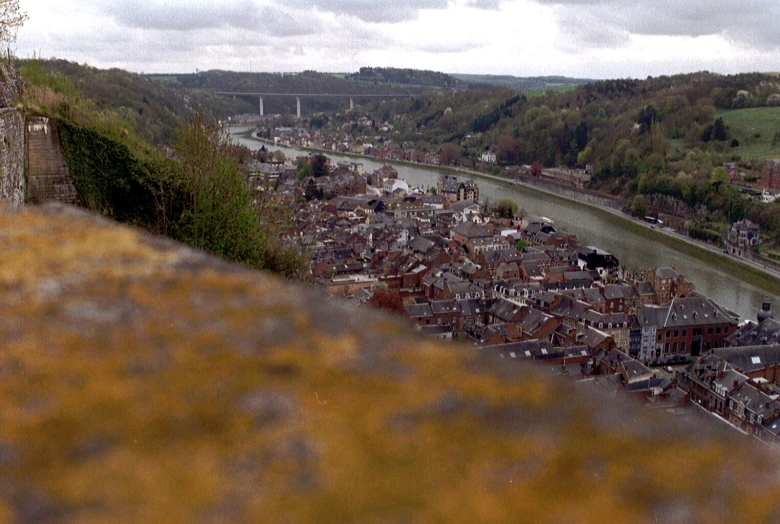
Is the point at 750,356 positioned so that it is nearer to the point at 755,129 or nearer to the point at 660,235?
the point at 660,235

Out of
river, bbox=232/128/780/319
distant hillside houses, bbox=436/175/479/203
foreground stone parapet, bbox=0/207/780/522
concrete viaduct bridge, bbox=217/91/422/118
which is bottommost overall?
river, bbox=232/128/780/319

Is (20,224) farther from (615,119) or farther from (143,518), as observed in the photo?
(615,119)

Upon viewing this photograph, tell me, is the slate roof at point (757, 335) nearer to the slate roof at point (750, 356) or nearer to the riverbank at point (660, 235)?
the slate roof at point (750, 356)

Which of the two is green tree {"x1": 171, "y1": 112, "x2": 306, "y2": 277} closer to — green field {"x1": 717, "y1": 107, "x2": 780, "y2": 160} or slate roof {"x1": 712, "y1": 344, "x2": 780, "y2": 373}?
slate roof {"x1": 712, "y1": 344, "x2": 780, "y2": 373}

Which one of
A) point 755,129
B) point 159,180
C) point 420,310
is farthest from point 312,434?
point 755,129

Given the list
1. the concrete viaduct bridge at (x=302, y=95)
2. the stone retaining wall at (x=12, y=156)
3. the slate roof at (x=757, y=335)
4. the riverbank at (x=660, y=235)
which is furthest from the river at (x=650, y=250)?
the concrete viaduct bridge at (x=302, y=95)

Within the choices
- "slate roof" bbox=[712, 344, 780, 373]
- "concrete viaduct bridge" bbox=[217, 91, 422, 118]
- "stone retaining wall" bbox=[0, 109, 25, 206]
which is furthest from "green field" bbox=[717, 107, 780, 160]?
"concrete viaduct bridge" bbox=[217, 91, 422, 118]
